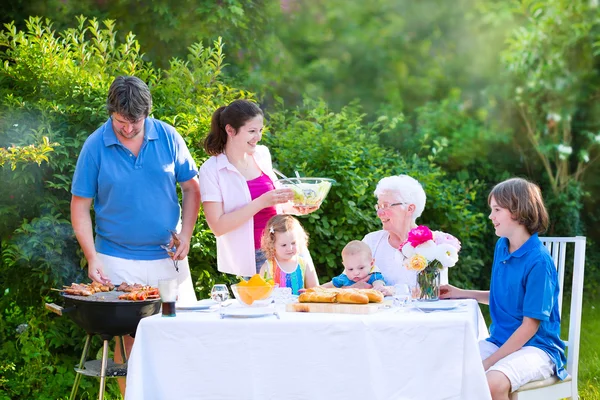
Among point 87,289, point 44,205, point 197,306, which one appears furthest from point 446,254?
point 44,205

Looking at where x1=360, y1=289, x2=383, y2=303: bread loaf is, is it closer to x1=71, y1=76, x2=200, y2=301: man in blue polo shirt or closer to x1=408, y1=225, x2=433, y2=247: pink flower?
x1=408, y1=225, x2=433, y2=247: pink flower

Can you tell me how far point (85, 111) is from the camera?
4.82 m

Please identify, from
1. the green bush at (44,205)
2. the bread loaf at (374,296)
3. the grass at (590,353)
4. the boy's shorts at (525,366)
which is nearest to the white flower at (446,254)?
the bread loaf at (374,296)

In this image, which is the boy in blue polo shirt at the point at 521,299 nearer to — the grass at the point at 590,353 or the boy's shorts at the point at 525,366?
the boy's shorts at the point at 525,366

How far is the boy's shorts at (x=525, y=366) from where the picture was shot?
3119 millimetres

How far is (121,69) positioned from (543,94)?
17.0ft

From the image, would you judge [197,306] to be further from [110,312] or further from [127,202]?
[127,202]

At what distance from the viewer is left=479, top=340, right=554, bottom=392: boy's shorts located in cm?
312

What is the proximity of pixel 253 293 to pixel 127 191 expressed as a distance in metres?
0.79

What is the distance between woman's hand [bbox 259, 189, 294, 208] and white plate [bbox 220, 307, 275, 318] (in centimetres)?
65

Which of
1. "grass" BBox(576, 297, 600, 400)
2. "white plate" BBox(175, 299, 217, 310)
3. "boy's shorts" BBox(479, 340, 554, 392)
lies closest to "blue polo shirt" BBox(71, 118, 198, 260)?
"white plate" BBox(175, 299, 217, 310)

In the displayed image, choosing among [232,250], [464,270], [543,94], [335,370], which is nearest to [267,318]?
[335,370]

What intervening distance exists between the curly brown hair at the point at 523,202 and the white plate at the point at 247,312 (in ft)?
3.19

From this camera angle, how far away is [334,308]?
3.14 metres
